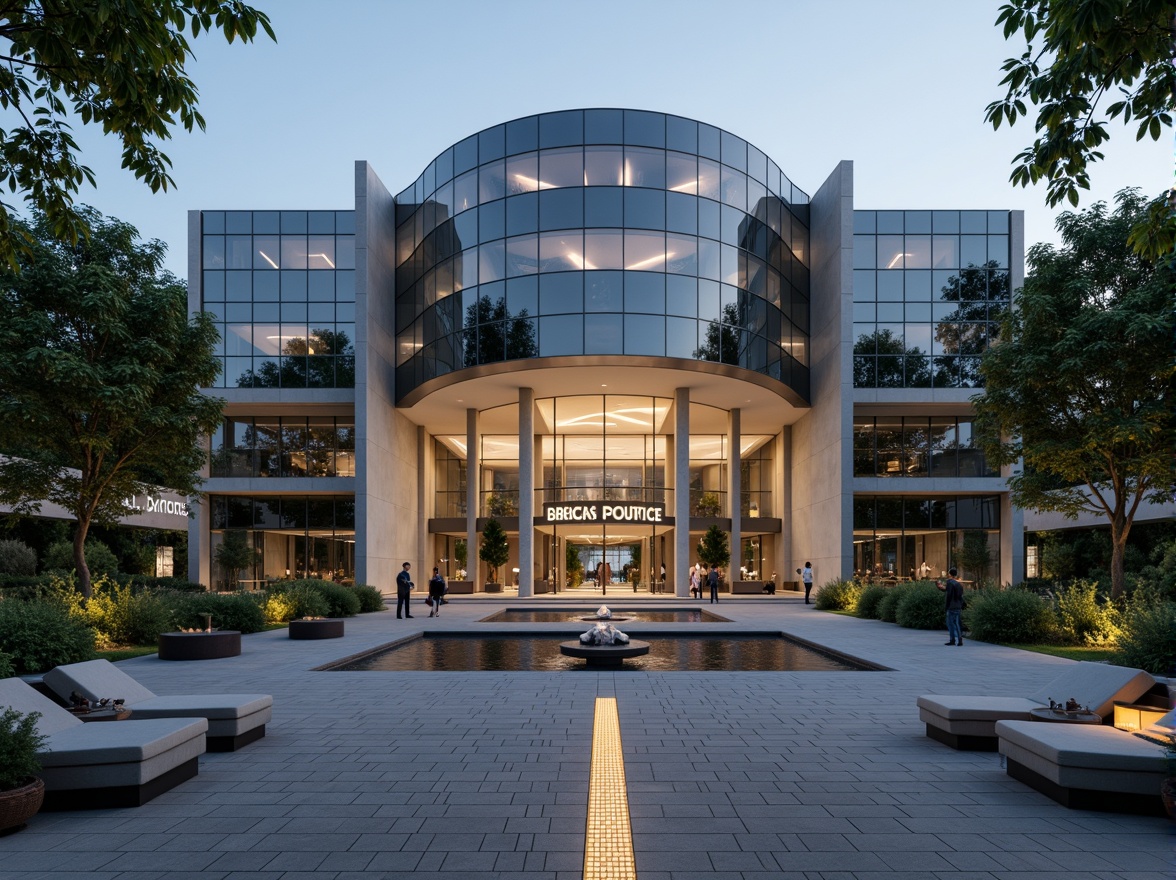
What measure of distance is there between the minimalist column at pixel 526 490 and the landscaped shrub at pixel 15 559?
21448 mm

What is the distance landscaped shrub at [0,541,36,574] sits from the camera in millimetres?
34812

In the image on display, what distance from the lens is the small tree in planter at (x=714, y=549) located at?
3959 cm

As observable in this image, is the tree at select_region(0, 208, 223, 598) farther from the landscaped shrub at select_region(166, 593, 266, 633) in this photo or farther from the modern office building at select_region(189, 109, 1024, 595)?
the modern office building at select_region(189, 109, 1024, 595)

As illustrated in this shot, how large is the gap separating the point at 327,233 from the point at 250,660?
30628mm

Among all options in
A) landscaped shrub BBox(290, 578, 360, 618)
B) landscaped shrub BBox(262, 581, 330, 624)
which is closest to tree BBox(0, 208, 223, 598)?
landscaped shrub BBox(262, 581, 330, 624)

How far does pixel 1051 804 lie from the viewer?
262 inches

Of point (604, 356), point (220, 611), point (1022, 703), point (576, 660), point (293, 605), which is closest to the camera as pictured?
point (1022, 703)

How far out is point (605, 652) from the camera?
14.9 m

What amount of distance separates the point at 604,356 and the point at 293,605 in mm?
16145

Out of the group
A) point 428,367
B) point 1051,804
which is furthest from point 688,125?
point 1051,804

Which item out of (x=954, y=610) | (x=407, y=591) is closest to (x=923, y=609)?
(x=954, y=610)

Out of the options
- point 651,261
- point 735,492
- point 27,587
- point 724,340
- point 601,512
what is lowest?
point 27,587

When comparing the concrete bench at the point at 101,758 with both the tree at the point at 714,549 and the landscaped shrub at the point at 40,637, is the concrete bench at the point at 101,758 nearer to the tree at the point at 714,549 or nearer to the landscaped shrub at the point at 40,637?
the landscaped shrub at the point at 40,637

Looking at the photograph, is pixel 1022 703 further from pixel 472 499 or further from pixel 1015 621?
pixel 472 499
